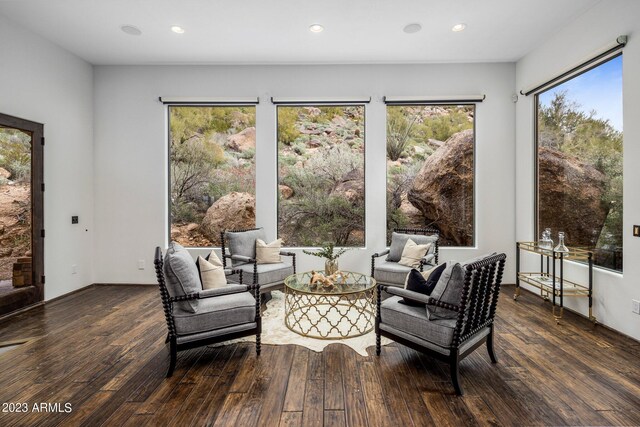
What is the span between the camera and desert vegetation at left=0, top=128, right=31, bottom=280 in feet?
11.7

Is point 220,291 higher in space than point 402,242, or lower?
lower

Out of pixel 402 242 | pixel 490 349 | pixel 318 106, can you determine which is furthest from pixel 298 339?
pixel 318 106

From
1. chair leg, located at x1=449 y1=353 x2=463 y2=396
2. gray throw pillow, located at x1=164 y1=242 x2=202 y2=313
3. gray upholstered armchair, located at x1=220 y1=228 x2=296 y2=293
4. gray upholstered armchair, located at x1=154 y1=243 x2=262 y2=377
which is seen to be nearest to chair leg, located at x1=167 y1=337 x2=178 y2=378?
gray upholstered armchair, located at x1=154 y1=243 x2=262 y2=377

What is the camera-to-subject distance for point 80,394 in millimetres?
2143

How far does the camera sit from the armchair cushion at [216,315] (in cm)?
241

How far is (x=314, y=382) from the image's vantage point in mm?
2277

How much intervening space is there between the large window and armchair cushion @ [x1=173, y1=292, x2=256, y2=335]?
362 centimetres

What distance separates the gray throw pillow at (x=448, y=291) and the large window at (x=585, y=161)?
7.35 ft

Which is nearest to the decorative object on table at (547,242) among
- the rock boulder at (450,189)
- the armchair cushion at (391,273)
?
the rock boulder at (450,189)

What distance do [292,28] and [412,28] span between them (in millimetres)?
1427

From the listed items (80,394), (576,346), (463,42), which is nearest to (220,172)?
(80,394)

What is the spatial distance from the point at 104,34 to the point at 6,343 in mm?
3570

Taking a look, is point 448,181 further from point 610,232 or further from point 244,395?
point 244,395

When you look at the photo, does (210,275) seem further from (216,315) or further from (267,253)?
(267,253)
